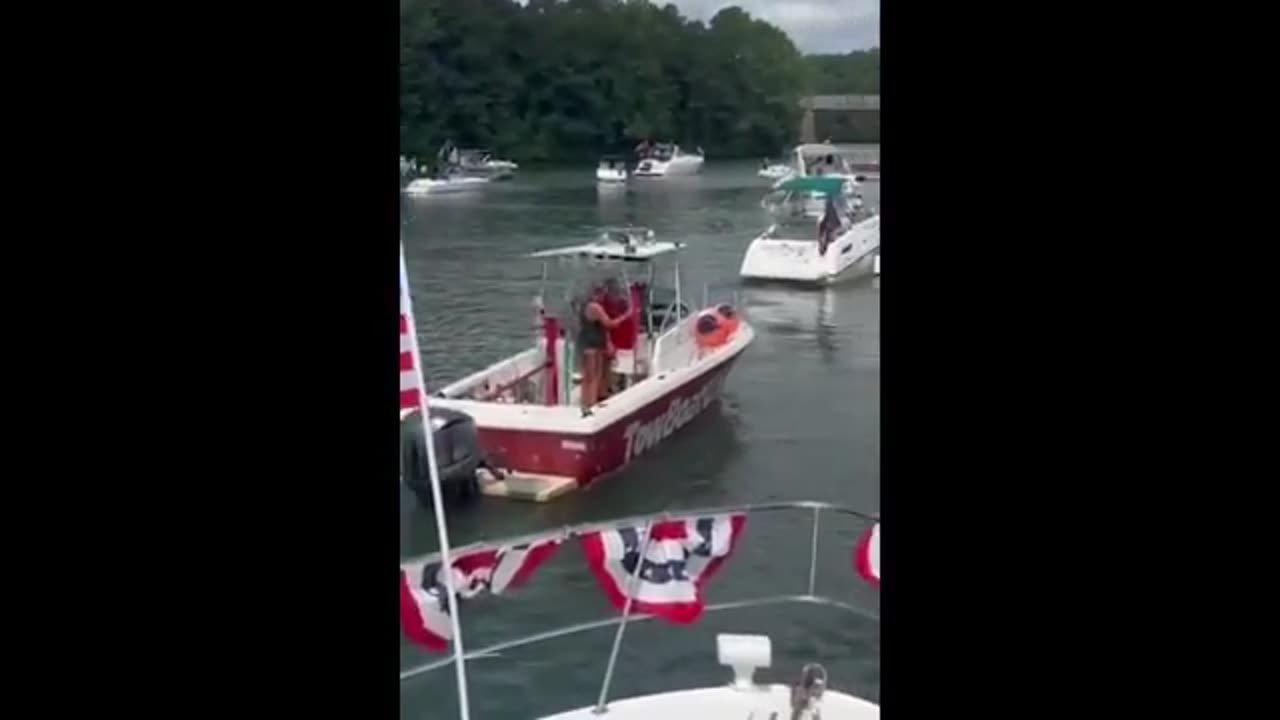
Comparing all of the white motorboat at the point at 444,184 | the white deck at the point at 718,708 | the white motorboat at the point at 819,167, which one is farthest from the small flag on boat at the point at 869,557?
the white motorboat at the point at 819,167

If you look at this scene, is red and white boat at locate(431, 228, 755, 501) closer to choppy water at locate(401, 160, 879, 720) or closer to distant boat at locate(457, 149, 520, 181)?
choppy water at locate(401, 160, 879, 720)

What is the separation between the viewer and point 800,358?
28.8 feet

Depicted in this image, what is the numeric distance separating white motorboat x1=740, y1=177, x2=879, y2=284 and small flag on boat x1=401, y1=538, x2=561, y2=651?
7.14m

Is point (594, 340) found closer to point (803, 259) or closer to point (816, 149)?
point (803, 259)

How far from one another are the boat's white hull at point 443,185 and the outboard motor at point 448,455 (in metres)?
3.21

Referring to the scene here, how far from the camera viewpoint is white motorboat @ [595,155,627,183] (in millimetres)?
10022

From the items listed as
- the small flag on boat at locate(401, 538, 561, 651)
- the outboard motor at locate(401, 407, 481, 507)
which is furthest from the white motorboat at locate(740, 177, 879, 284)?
the small flag on boat at locate(401, 538, 561, 651)

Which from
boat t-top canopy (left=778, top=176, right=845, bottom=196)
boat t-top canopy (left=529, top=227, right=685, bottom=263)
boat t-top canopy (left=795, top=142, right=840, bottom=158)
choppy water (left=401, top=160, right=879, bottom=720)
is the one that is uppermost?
boat t-top canopy (left=795, top=142, right=840, bottom=158)

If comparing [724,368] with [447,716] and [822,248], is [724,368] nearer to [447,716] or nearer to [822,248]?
[822,248]

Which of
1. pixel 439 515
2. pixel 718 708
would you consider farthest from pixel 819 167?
pixel 439 515
